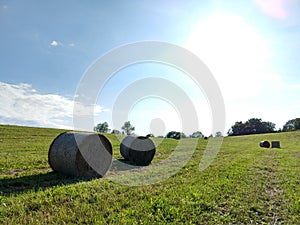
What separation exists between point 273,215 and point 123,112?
522 inches

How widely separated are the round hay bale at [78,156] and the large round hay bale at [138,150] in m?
3.79

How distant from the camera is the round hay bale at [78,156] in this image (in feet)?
28.7

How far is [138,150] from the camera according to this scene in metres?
13.8

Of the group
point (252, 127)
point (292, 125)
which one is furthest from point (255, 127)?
point (292, 125)

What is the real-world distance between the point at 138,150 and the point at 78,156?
550 centimetres

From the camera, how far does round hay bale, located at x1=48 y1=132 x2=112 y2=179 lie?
28.7ft

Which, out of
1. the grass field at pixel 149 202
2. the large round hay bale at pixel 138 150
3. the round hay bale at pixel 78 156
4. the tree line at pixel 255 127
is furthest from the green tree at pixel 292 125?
the round hay bale at pixel 78 156

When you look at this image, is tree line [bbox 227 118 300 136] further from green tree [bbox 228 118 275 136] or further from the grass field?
the grass field

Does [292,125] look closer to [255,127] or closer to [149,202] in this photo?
[255,127]

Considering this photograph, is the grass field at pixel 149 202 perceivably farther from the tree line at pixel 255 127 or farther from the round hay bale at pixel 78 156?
the tree line at pixel 255 127

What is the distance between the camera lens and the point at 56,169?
362 inches

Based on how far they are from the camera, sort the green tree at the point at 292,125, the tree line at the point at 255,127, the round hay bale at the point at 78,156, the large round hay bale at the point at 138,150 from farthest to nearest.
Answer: the tree line at the point at 255,127 → the green tree at the point at 292,125 → the large round hay bale at the point at 138,150 → the round hay bale at the point at 78,156

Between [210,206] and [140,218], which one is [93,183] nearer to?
[140,218]

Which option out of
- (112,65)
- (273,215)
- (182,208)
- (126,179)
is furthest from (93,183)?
(112,65)
